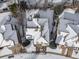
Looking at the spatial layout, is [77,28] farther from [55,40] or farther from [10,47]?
[10,47]

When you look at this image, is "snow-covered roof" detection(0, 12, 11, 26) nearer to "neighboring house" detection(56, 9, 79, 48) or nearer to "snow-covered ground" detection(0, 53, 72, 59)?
"snow-covered ground" detection(0, 53, 72, 59)

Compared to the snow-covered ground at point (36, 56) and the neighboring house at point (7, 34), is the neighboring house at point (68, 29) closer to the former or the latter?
the snow-covered ground at point (36, 56)

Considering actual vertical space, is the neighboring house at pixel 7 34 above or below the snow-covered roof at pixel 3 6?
below

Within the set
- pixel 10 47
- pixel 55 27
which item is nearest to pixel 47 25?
pixel 55 27

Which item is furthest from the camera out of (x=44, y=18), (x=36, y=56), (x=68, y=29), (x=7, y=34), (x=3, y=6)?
(x=3, y=6)

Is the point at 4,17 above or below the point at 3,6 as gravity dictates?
below

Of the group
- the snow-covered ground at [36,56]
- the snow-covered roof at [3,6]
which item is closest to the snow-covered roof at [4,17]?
the snow-covered roof at [3,6]

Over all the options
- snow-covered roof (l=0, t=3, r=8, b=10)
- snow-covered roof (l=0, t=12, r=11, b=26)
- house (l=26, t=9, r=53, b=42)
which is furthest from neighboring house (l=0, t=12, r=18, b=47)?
snow-covered roof (l=0, t=3, r=8, b=10)

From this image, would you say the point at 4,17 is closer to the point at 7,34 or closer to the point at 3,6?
the point at 3,6

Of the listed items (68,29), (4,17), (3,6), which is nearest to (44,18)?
(68,29)

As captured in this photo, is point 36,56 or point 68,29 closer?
point 36,56
